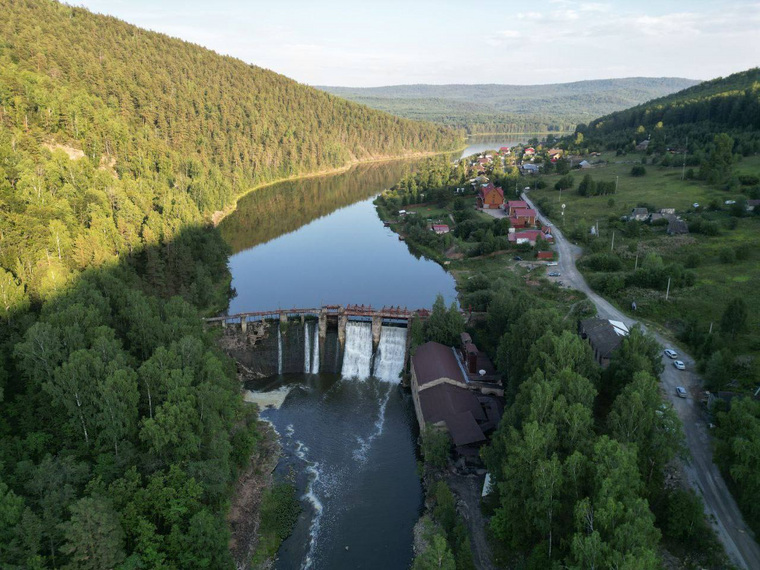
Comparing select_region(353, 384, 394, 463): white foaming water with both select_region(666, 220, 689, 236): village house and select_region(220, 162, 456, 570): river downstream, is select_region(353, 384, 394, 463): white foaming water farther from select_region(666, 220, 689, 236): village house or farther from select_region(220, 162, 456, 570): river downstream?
select_region(666, 220, 689, 236): village house

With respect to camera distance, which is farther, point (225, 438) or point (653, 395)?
point (225, 438)

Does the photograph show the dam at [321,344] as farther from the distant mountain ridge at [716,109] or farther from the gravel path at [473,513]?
the distant mountain ridge at [716,109]

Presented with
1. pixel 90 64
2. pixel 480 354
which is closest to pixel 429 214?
pixel 480 354

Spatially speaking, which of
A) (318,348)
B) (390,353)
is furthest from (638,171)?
(318,348)

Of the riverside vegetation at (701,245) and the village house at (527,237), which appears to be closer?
the riverside vegetation at (701,245)

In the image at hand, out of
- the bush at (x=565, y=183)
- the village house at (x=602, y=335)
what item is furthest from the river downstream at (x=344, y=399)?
the bush at (x=565, y=183)

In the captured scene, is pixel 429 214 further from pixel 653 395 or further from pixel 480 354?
pixel 653 395
